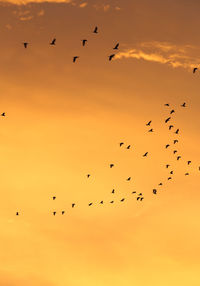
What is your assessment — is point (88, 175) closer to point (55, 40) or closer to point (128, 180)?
point (128, 180)

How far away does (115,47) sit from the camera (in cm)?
9894

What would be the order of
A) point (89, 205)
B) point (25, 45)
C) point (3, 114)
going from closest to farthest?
point (25, 45), point (3, 114), point (89, 205)

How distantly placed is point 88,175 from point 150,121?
1032cm

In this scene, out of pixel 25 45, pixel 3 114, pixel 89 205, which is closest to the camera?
pixel 25 45

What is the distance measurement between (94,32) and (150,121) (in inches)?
809

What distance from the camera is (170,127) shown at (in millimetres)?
113875

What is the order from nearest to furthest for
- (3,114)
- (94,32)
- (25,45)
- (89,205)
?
(94,32) < (25,45) < (3,114) < (89,205)

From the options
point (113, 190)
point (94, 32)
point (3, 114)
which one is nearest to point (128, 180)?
point (113, 190)

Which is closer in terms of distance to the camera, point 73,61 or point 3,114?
point 73,61

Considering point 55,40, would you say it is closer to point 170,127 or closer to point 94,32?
point 94,32

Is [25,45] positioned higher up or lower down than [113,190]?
higher up

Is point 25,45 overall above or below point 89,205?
above

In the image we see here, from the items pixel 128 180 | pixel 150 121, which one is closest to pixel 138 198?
pixel 128 180

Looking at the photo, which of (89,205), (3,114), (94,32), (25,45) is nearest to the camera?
(94,32)
